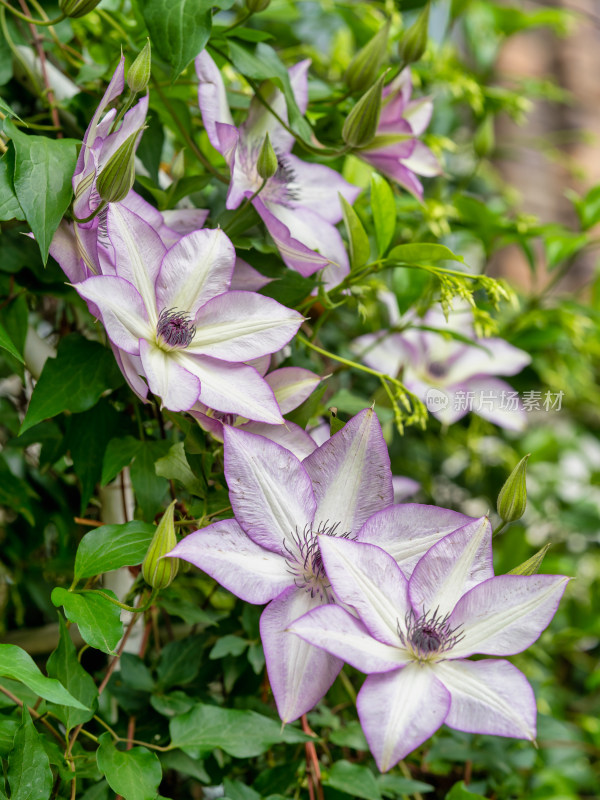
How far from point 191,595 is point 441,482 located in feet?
2.03

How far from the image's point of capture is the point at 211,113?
0.51 meters

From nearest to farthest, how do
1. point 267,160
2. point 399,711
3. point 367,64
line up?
point 399,711
point 267,160
point 367,64

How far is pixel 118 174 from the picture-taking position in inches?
15.8

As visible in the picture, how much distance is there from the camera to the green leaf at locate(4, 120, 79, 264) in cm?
40

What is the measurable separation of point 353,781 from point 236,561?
0.81 ft

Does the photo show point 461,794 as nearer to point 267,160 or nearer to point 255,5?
point 267,160

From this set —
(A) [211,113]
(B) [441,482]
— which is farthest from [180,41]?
(B) [441,482]

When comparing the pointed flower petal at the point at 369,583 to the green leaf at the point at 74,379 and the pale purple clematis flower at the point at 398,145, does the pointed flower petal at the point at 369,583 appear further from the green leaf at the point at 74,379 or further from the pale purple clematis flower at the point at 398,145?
the pale purple clematis flower at the point at 398,145

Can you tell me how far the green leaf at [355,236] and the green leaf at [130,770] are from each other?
344 millimetres

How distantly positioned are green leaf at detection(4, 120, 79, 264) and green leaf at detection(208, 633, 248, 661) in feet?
1.05

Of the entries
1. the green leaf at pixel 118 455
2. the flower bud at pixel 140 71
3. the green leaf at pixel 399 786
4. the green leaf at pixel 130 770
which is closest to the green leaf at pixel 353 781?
the green leaf at pixel 399 786

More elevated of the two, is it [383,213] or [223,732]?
[383,213]

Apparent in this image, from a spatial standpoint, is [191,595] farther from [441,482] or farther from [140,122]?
[441,482]

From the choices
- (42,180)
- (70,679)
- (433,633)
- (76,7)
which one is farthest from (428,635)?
(76,7)
